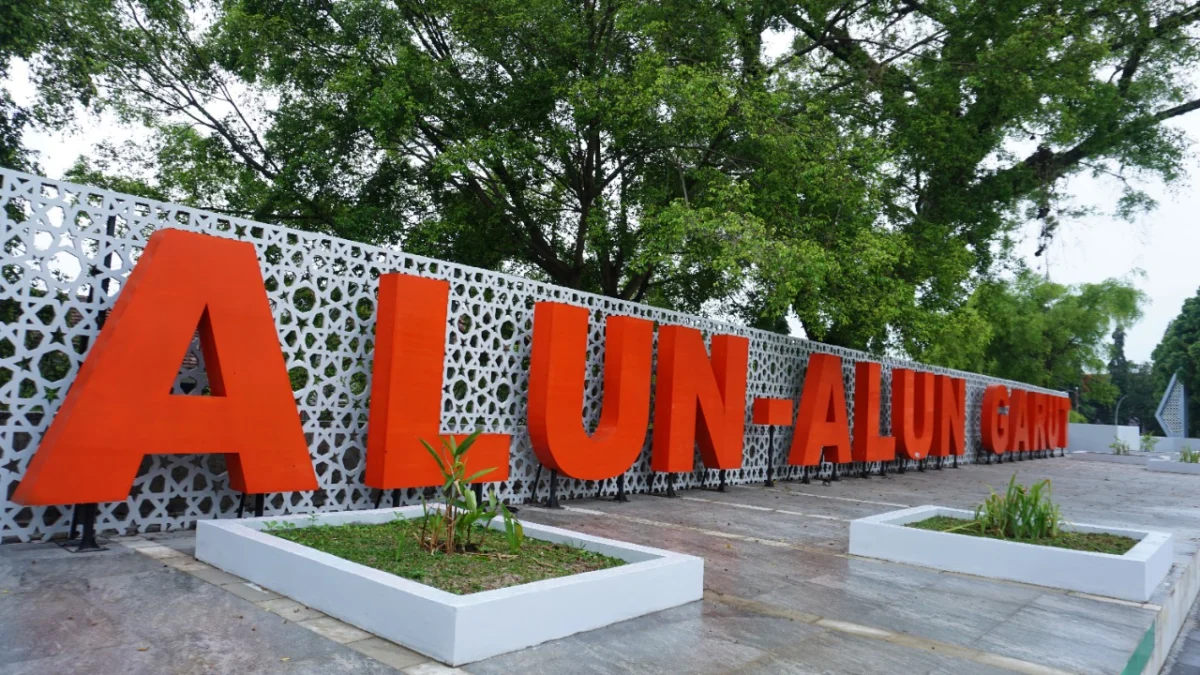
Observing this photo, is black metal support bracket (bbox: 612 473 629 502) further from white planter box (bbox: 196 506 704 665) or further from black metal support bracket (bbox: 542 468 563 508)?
white planter box (bbox: 196 506 704 665)

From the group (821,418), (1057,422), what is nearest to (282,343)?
(821,418)

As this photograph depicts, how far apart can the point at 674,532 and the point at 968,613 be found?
288 cm

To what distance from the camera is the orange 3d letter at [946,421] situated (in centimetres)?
1655

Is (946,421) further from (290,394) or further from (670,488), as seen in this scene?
(290,394)

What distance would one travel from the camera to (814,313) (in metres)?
11.6

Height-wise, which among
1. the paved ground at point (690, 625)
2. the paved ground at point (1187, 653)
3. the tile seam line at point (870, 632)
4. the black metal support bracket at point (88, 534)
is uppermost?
the black metal support bracket at point (88, 534)

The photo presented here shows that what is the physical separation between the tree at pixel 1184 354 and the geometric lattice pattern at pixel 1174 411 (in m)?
1.17

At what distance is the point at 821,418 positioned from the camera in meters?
12.5

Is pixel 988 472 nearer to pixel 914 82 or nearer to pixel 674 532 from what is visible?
pixel 914 82

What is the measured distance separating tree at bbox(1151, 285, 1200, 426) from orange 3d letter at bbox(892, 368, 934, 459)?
112 ft

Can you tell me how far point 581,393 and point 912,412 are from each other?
30.8 feet

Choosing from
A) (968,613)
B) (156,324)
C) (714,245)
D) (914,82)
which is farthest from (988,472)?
(156,324)

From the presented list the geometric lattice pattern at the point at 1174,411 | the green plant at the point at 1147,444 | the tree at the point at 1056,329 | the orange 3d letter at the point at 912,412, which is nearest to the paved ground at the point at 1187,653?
the orange 3d letter at the point at 912,412

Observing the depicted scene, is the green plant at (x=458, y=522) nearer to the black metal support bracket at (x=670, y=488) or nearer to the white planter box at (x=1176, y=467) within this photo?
the black metal support bracket at (x=670, y=488)
